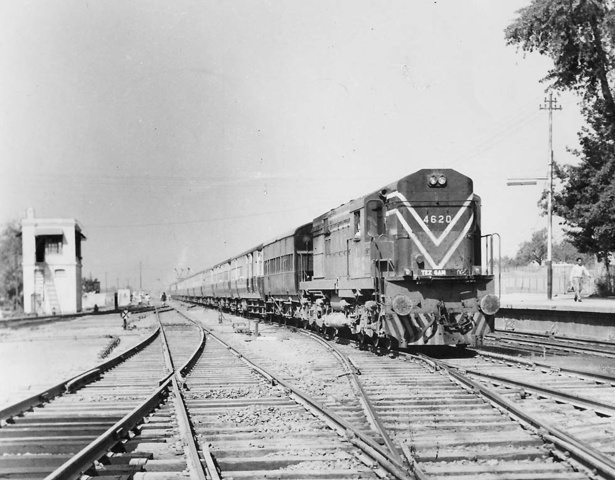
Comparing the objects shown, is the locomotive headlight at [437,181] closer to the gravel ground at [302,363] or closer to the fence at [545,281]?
the gravel ground at [302,363]

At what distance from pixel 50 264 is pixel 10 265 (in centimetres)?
2060

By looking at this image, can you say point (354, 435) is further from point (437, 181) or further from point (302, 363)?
point (437, 181)

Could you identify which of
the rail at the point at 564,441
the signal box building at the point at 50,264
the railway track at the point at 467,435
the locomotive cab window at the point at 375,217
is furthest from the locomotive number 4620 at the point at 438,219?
the signal box building at the point at 50,264

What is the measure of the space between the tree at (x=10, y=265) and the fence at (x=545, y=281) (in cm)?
4202

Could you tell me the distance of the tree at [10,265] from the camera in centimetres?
6562

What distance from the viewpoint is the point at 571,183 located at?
2966cm

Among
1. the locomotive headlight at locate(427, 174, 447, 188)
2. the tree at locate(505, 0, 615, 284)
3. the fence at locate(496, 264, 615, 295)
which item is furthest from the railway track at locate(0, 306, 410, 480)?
the fence at locate(496, 264, 615, 295)

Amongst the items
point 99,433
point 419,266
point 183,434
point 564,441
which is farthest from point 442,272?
point 99,433

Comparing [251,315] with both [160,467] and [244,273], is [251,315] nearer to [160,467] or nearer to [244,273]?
[244,273]

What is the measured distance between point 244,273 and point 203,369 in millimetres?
21600

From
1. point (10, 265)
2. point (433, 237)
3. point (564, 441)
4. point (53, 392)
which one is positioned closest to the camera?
point (564, 441)

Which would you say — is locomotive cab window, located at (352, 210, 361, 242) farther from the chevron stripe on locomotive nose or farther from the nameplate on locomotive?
the nameplate on locomotive

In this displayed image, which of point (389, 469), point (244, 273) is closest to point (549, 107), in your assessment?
point (244, 273)

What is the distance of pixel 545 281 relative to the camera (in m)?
43.8
